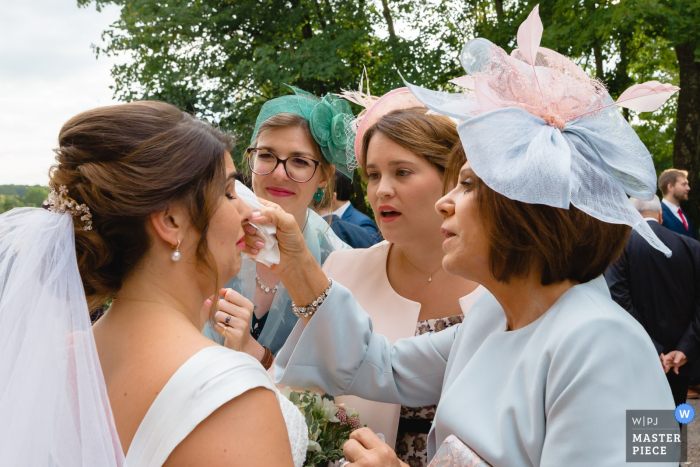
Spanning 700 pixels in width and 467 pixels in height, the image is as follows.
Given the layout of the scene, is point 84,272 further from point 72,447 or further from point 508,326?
point 508,326

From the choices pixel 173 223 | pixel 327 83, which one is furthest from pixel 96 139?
pixel 327 83

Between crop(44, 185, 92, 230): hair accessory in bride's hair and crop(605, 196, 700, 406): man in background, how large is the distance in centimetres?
485

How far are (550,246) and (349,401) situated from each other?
4.11 ft

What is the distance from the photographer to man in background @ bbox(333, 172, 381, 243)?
5.95 m

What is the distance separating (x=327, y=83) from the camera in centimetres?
1192

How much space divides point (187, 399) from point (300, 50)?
1051 cm

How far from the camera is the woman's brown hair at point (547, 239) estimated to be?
63.4 inches

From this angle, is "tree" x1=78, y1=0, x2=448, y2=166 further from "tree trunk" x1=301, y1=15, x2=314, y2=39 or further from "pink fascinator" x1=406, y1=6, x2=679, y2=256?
"pink fascinator" x1=406, y1=6, x2=679, y2=256

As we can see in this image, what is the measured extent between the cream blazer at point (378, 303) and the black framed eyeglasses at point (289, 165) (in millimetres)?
643

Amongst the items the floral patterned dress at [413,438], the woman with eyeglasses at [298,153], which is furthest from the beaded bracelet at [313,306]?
the woman with eyeglasses at [298,153]

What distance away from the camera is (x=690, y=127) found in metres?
10.6

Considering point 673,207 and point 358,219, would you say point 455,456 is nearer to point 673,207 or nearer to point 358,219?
point 358,219

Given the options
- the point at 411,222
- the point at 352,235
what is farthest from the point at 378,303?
the point at 352,235

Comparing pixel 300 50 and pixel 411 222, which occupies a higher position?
pixel 300 50
